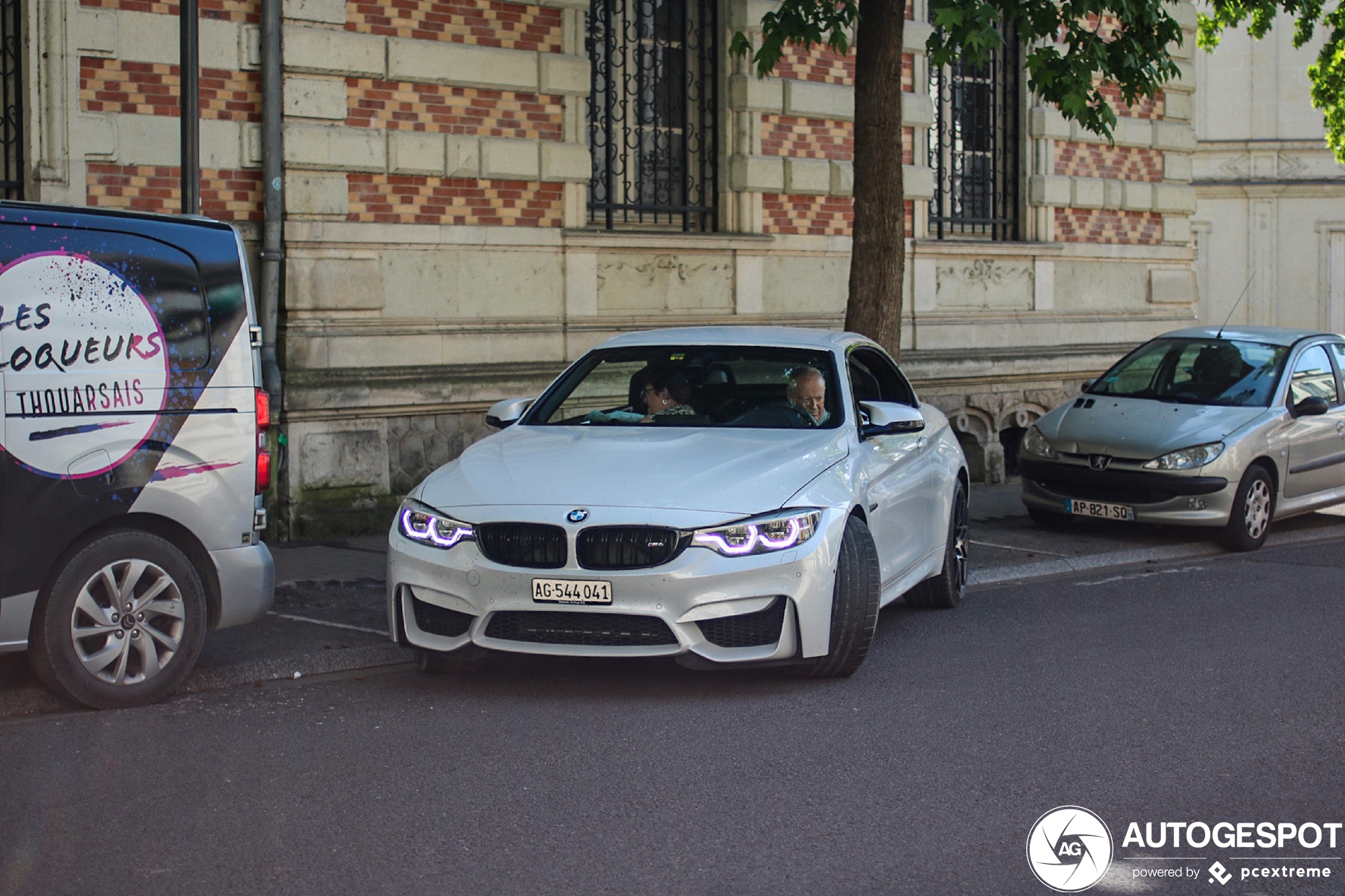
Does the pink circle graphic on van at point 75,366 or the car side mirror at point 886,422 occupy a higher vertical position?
the pink circle graphic on van at point 75,366

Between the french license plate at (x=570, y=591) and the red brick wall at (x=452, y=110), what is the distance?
6.31 m

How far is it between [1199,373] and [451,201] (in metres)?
6.00

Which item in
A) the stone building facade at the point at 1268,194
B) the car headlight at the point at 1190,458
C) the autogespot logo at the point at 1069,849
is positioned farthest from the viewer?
the stone building facade at the point at 1268,194

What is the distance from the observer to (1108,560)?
1098 cm

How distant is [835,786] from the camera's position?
5277 millimetres

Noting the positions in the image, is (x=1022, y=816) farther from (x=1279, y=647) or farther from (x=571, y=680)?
(x=1279, y=647)

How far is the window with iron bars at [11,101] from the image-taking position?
10438 mm

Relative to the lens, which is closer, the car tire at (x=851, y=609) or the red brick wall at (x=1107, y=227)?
the car tire at (x=851, y=609)

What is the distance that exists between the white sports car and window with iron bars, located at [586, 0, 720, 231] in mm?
6009

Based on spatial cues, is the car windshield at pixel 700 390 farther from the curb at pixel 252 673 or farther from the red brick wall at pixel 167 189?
the red brick wall at pixel 167 189

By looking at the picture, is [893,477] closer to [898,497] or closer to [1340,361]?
[898,497]

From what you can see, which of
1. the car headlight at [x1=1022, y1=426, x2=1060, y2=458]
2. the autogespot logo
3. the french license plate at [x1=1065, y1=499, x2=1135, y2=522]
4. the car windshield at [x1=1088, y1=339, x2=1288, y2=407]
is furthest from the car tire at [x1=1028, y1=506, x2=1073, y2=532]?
the autogespot logo

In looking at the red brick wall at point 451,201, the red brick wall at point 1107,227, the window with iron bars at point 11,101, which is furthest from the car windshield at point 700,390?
the red brick wall at point 1107,227

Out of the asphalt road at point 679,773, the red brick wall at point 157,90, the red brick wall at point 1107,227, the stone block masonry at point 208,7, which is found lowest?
the asphalt road at point 679,773
